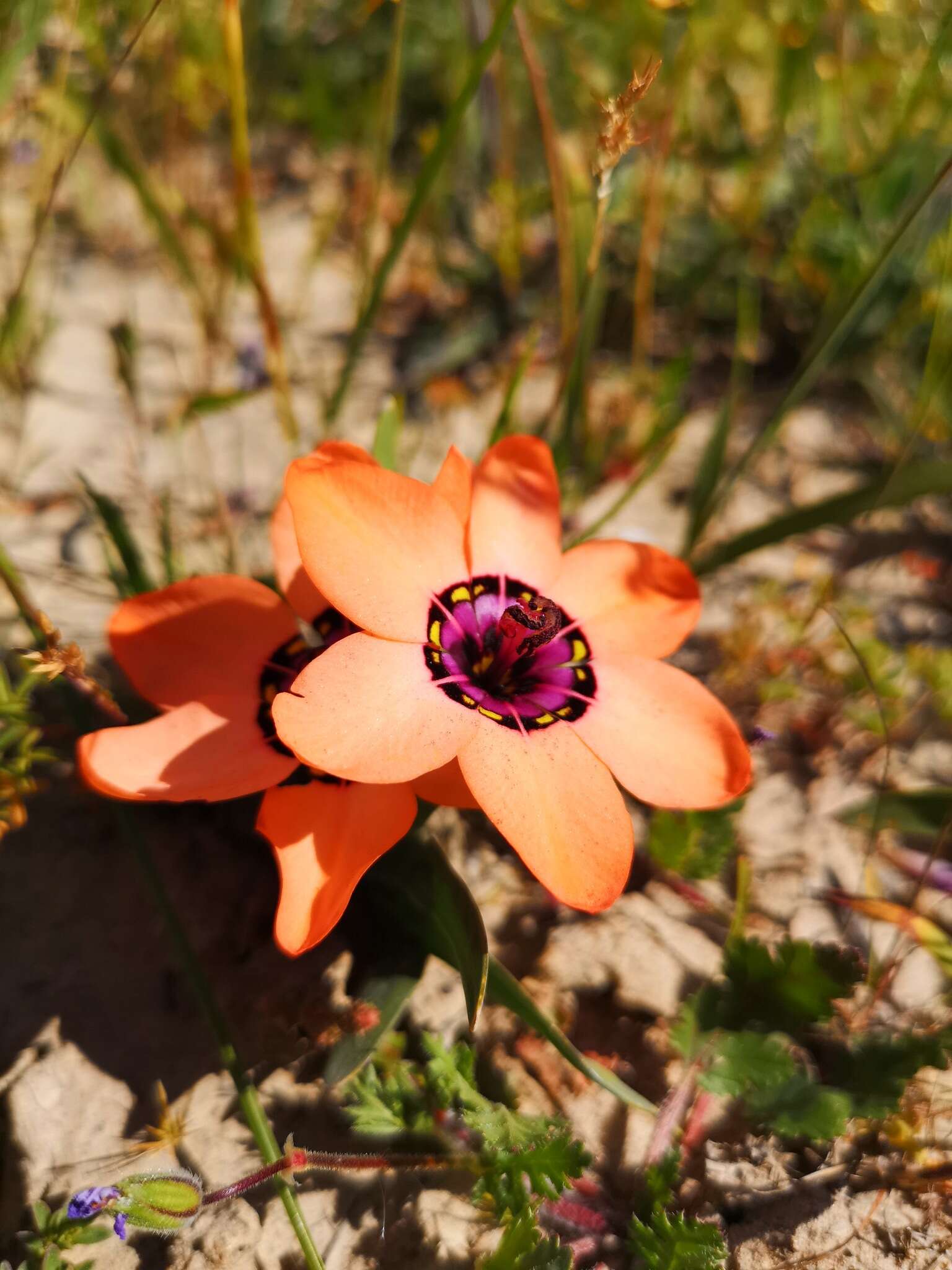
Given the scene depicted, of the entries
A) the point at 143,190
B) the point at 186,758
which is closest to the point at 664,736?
the point at 186,758

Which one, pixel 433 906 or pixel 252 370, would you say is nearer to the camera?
pixel 433 906

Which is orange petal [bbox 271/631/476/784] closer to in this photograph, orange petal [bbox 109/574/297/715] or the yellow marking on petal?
the yellow marking on petal

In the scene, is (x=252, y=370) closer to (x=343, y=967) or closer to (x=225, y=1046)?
(x=343, y=967)

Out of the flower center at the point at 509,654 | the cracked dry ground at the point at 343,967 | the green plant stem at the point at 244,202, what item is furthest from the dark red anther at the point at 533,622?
the green plant stem at the point at 244,202

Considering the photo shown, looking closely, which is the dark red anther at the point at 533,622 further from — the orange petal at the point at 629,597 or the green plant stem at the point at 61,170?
the green plant stem at the point at 61,170

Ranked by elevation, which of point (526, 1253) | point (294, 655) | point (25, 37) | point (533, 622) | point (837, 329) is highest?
point (25, 37)

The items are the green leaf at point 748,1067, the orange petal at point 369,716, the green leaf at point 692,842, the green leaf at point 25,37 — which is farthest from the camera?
the green leaf at point 25,37

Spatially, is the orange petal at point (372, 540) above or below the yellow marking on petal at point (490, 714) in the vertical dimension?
above
